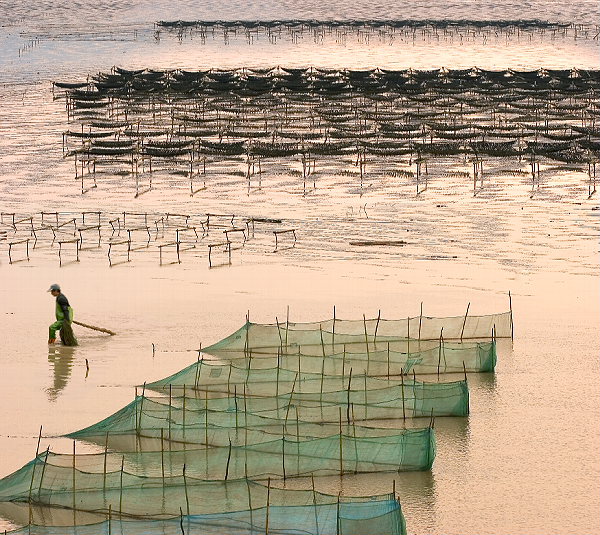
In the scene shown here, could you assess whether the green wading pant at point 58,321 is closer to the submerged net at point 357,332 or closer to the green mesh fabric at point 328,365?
the submerged net at point 357,332

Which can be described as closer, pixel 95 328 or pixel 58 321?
pixel 58 321

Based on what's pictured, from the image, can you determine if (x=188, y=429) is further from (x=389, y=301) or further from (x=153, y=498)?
(x=389, y=301)

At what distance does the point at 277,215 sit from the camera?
30406 mm

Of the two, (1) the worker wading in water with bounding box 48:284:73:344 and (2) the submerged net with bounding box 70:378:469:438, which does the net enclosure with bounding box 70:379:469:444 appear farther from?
(1) the worker wading in water with bounding box 48:284:73:344

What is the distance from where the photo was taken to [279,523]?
1253 centimetres

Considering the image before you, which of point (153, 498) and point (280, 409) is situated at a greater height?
point (153, 498)

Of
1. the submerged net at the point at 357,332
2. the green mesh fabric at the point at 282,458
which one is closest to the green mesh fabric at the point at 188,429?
the green mesh fabric at the point at 282,458

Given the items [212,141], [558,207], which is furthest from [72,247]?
[212,141]

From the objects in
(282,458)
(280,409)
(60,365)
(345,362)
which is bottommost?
(60,365)

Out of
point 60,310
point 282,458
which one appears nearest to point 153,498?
point 282,458

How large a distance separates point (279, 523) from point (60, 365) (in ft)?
23.8

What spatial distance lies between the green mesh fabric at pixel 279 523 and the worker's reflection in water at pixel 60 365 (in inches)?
204

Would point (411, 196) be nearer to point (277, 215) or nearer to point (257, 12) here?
point (277, 215)

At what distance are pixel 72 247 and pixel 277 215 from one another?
5118 millimetres
